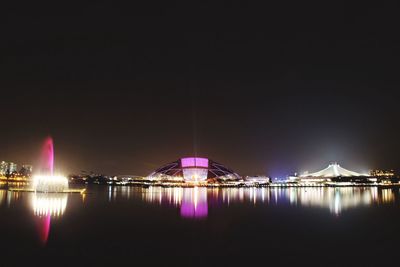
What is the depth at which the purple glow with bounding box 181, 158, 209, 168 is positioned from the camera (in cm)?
13088

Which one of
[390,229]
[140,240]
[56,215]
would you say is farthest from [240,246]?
[56,215]

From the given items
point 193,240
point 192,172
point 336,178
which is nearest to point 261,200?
point 193,240

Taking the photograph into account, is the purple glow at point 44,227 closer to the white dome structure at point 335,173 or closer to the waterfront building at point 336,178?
the waterfront building at point 336,178

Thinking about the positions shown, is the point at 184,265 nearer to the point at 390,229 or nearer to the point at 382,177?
the point at 390,229

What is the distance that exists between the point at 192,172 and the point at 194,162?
353 cm

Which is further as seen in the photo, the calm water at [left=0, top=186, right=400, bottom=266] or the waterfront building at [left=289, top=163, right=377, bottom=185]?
the waterfront building at [left=289, top=163, right=377, bottom=185]

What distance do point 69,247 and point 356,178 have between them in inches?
5244

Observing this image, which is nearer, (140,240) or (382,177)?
(140,240)

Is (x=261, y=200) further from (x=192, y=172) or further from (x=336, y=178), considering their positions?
(x=336, y=178)

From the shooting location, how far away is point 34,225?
20.7m

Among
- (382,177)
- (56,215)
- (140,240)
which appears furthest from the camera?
(382,177)

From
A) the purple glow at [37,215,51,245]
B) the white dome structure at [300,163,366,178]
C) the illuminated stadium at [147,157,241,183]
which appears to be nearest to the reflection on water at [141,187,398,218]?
the purple glow at [37,215,51,245]

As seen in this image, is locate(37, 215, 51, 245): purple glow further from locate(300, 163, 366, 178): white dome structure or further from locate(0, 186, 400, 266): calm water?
locate(300, 163, 366, 178): white dome structure

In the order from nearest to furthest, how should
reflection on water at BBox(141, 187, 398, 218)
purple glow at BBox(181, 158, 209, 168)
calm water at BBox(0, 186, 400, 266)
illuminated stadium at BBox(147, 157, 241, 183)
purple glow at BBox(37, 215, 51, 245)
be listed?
calm water at BBox(0, 186, 400, 266) → purple glow at BBox(37, 215, 51, 245) → reflection on water at BBox(141, 187, 398, 218) → illuminated stadium at BBox(147, 157, 241, 183) → purple glow at BBox(181, 158, 209, 168)
